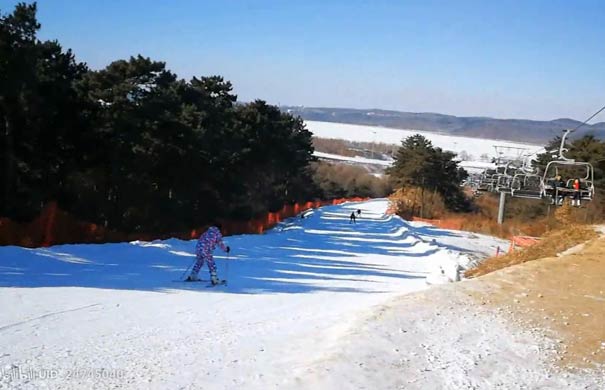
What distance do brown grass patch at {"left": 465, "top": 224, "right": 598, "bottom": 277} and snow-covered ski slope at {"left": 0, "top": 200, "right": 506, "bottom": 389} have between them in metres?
2.34

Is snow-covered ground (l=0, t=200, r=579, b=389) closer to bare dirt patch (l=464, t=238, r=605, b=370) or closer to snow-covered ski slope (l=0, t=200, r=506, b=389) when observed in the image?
snow-covered ski slope (l=0, t=200, r=506, b=389)

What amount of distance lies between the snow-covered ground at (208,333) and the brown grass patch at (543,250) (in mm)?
3070

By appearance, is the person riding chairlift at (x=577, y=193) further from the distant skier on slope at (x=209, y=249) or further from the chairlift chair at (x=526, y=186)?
the distant skier on slope at (x=209, y=249)

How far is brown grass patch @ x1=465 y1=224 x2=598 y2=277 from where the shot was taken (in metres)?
20.2

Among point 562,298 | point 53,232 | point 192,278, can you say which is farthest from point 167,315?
point 53,232

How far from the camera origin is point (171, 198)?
1545 inches

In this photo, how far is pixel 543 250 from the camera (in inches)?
809

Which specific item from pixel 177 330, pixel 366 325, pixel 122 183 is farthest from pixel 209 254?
pixel 122 183

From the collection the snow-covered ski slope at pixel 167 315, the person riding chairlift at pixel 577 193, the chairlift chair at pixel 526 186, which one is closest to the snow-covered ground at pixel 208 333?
the snow-covered ski slope at pixel 167 315

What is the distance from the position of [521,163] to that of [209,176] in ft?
63.6

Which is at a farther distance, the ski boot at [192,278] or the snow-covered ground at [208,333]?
the ski boot at [192,278]

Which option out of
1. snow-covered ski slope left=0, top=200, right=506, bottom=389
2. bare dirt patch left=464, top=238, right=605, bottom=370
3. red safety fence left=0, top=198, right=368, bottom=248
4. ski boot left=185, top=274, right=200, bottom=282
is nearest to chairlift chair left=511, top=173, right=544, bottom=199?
snow-covered ski slope left=0, top=200, right=506, bottom=389

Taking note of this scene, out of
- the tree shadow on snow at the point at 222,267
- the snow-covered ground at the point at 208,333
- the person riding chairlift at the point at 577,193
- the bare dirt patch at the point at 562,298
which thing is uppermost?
the person riding chairlift at the point at 577,193

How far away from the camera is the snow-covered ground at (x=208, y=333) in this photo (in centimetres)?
775
